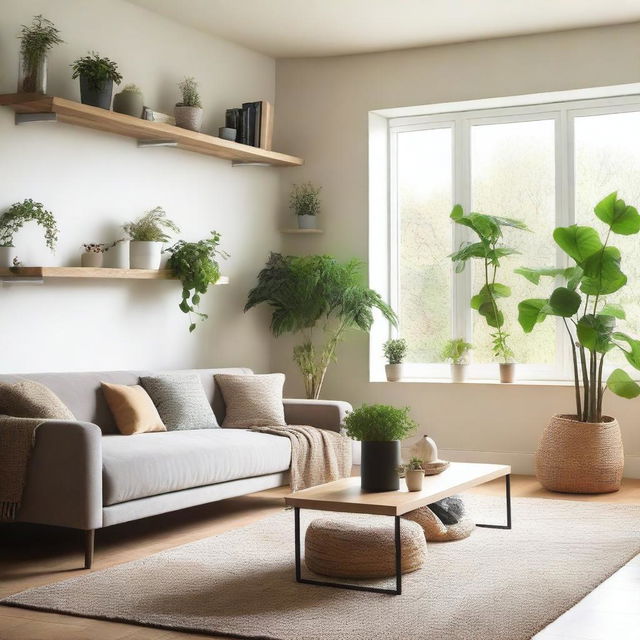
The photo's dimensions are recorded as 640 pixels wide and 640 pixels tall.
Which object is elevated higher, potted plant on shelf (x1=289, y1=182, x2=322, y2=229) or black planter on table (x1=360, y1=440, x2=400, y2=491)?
potted plant on shelf (x1=289, y1=182, x2=322, y2=229)

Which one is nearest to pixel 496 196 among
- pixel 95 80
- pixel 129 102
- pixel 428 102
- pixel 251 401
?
pixel 428 102

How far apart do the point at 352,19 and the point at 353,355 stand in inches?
92.9

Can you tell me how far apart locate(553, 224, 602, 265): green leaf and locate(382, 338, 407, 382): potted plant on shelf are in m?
1.53

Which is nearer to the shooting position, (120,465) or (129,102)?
(120,465)

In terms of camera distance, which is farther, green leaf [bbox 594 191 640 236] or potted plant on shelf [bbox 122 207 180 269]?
green leaf [bbox 594 191 640 236]

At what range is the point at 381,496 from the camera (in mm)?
4039

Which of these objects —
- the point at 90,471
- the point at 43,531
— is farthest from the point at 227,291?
the point at 90,471

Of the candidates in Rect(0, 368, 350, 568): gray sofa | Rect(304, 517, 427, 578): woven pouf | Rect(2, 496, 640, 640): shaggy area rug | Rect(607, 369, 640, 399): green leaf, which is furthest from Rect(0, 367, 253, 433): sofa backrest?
Rect(607, 369, 640, 399): green leaf

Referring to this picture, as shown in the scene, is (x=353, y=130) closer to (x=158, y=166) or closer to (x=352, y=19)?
(x=352, y=19)

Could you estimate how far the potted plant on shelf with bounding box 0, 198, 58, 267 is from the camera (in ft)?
17.1

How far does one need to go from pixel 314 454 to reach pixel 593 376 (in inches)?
70.2

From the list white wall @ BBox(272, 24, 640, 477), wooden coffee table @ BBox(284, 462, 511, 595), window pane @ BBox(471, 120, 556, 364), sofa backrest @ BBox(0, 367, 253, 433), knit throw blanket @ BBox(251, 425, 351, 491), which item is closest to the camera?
wooden coffee table @ BBox(284, 462, 511, 595)

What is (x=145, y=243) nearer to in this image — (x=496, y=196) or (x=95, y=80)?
(x=95, y=80)

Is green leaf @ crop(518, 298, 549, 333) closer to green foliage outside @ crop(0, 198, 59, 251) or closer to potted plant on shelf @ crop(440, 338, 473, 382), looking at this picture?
potted plant on shelf @ crop(440, 338, 473, 382)
